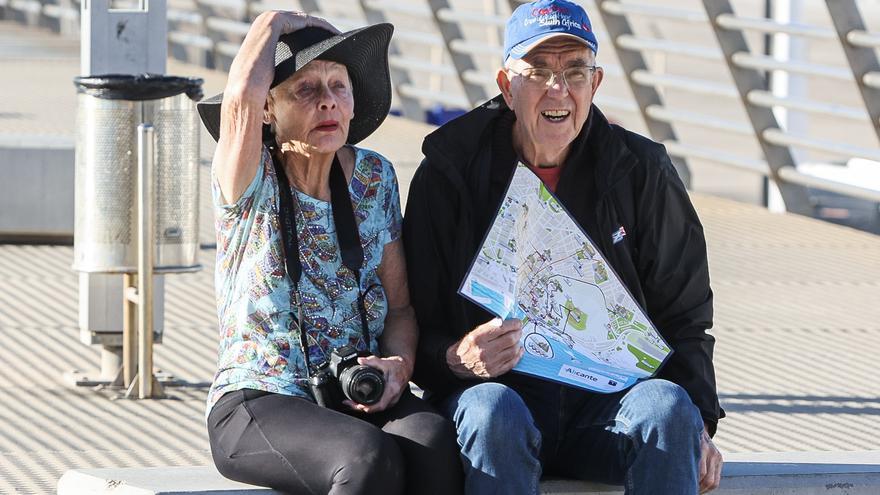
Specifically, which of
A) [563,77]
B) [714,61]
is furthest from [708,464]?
[714,61]

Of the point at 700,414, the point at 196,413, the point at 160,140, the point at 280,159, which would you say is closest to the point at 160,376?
the point at 196,413

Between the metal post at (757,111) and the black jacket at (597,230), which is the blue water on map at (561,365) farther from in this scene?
the metal post at (757,111)

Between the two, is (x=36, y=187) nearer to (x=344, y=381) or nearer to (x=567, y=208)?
(x=567, y=208)

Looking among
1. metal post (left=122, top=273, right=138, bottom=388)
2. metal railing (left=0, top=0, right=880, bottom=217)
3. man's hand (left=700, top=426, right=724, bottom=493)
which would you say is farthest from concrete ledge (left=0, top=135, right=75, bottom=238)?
man's hand (left=700, top=426, right=724, bottom=493)

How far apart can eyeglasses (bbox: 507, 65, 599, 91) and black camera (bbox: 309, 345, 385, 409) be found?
2.39 feet

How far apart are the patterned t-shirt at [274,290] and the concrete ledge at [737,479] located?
196 mm

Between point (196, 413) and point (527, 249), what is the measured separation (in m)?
1.75

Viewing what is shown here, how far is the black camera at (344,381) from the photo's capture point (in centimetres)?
347

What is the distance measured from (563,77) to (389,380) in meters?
0.77

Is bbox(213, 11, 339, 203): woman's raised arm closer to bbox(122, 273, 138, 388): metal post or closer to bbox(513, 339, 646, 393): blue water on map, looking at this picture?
bbox(513, 339, 646, 393): blue water on map

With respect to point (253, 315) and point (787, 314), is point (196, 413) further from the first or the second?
point (787, 314)

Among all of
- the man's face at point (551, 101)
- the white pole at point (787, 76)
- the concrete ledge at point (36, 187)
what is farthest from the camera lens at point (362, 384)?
the white pole at point (787, 76)

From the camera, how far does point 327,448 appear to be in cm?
334

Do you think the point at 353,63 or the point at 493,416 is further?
the point at 353,63
